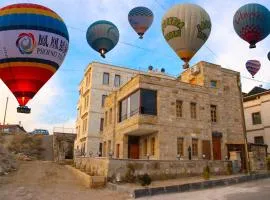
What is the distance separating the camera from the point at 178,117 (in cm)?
2316

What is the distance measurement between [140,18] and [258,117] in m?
20.0

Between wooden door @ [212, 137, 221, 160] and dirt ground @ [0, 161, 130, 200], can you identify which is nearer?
dirt ground @ [0, 161, 130, 200]

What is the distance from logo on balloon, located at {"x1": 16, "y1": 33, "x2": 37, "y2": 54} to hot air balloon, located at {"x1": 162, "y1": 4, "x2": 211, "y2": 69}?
23.6ft

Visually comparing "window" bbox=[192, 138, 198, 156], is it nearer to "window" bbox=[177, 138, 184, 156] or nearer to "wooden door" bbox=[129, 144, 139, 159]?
"window" bbox=[177, 138, 184, 156]

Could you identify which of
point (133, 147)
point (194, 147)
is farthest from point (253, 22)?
point (133, 147)

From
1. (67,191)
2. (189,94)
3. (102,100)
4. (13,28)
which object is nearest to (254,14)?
(189,94)

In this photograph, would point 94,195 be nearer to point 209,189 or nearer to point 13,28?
point 209,189

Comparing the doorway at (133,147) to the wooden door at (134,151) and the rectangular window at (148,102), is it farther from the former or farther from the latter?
the rectangular window at (148,102)

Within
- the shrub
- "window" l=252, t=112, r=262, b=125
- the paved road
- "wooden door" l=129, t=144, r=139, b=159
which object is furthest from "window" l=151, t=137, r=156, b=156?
"window" l=252, t=112, r=262, b=125

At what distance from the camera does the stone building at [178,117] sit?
72.5ft

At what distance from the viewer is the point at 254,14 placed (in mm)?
17516

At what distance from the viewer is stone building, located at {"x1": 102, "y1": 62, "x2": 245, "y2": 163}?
72.5 feet

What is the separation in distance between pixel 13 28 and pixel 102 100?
22.6 meters

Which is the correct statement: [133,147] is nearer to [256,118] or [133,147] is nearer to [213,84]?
[213,84]
